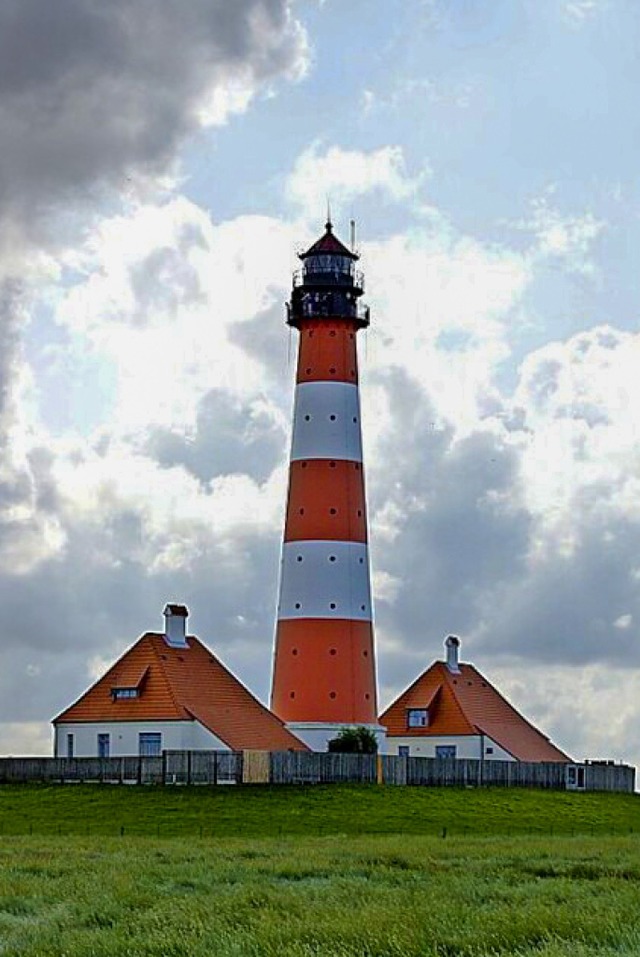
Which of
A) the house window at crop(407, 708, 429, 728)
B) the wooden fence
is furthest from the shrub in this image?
the house window at crop(407, 708, 429, 728)

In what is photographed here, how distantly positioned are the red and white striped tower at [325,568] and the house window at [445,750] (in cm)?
709

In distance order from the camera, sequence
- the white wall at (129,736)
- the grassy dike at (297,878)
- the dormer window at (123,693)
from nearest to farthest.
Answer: the grassy dike at (297,878)
the white wall at (129,736)
the dormer window at (123,693)

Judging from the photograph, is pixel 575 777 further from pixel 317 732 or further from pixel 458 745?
pixel 317 732

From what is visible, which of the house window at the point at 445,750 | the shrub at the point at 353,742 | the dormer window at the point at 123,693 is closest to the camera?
the shrub at the point at 353,742

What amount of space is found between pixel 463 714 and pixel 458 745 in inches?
50.6

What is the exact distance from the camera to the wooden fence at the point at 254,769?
192 ft

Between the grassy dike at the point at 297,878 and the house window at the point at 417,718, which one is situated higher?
the house window at the point at 417,718

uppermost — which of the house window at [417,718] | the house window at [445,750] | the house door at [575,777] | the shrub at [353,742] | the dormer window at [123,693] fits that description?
the dormer window at [123,693]

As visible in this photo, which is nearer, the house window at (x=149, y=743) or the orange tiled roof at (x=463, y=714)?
the house window at (x=149, y=743)

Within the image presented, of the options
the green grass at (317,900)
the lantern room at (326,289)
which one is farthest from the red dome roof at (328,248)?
the green grass at (317,900)

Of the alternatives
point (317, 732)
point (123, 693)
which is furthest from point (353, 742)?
point (123, 693)

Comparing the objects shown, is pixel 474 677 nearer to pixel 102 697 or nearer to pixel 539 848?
pixel 102 697

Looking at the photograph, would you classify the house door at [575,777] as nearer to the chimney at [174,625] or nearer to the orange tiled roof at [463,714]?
the orange tiled roof at [463,714]

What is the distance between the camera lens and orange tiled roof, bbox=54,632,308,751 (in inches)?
2418
